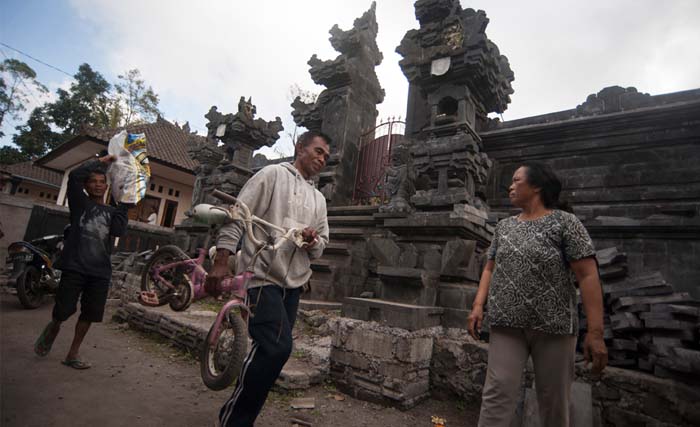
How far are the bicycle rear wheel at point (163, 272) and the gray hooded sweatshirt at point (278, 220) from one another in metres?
3.44

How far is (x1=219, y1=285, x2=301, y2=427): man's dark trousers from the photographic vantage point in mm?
2119

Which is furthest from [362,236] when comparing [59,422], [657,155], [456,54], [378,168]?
[657,155]

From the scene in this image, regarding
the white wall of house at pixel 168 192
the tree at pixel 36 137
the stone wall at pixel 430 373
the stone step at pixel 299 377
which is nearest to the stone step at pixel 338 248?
the stone wall at pixel 430 373

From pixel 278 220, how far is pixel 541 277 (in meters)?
1.74

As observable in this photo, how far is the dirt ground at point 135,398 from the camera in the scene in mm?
2686

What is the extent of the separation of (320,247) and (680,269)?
241 inches

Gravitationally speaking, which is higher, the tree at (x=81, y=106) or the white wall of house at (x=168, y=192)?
the tree at (x=81, y=106)

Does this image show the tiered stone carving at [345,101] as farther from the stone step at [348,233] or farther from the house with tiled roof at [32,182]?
the house with tiled roof at [32,182]

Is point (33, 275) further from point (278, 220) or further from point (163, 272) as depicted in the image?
point (278, 220)

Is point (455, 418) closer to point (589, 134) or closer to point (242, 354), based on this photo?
point (242, 354)

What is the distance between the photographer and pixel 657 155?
20.5 feet

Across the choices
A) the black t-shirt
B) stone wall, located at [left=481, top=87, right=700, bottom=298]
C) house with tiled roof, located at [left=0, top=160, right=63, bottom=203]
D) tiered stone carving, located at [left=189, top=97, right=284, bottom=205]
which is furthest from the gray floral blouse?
house with tiled roof, located at [left=0, top=160, right=63, bottom=203]

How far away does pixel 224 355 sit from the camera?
12.1ft

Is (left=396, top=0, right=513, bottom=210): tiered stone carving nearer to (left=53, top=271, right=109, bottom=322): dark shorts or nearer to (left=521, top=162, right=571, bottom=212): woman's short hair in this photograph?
(left=521, top=162, right=571, bottom=212): woman's short hair
